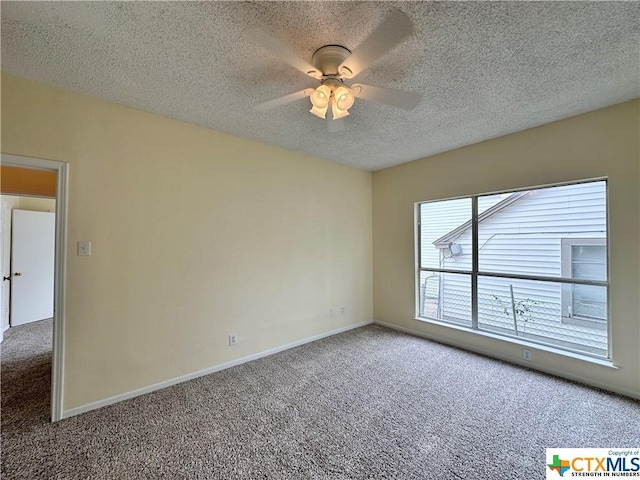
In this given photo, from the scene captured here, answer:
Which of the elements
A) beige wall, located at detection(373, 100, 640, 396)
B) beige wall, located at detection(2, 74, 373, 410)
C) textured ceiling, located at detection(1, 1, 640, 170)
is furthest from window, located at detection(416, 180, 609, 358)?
beige wall, located at detection(2, 74, 373, 410)

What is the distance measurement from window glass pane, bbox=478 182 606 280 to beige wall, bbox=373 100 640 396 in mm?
160

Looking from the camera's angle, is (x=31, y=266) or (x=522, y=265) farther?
(x=31, y=266)

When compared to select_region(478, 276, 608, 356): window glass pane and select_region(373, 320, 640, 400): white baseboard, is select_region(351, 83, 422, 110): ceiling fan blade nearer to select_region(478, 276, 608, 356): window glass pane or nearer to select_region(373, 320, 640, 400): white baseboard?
select_region(478, 276, 608, 356): window glass pane

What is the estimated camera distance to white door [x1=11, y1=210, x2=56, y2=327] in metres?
4.29

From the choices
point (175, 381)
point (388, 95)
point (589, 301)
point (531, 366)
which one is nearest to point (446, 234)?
point (589, 301)

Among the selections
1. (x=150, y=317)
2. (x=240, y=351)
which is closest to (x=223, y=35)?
(x=150, y=317)

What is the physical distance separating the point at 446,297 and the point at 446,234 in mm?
885

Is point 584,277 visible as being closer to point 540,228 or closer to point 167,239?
point 540,228

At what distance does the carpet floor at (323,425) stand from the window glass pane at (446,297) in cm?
77

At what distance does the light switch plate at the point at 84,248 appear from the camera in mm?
2158

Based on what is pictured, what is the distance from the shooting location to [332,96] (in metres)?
1.73

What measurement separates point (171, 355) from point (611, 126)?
15.0 ft

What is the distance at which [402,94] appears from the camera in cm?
168

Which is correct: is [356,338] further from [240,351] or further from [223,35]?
[223,35]
